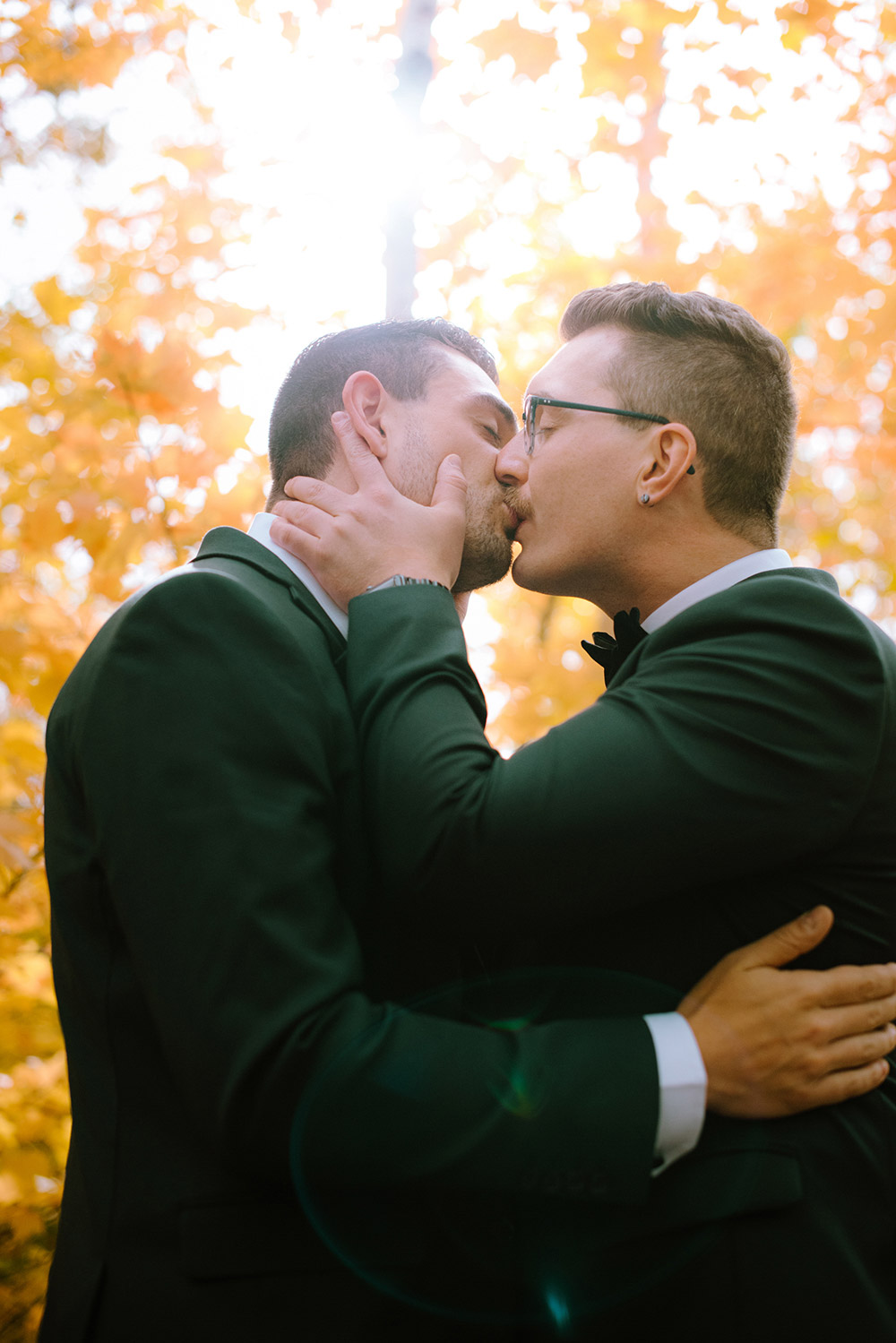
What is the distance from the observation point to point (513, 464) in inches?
101

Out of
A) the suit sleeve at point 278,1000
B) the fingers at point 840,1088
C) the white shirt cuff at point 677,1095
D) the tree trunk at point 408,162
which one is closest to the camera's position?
the suit sleeve at point 278,1000

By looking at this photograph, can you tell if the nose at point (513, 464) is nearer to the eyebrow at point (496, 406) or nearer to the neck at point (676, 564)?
the eyebrow at point (496, 406)

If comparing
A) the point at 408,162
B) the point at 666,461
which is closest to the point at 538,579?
the point at 666,461

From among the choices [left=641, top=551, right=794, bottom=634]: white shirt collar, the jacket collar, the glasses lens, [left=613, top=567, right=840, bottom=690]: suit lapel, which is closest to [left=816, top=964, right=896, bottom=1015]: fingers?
[left=613, top=567, right=840, bottom=690]: suit lapel

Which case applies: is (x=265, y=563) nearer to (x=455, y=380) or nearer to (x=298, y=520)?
(x=298, y=520)

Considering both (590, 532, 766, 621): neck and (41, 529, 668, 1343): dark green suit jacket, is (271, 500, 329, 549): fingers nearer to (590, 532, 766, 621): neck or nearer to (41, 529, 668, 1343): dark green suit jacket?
(41, 529, 668, 1343): dark green suit jacket

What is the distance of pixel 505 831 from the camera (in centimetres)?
156

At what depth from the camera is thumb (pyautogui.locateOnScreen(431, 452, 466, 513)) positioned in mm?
2305

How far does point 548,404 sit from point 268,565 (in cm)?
98

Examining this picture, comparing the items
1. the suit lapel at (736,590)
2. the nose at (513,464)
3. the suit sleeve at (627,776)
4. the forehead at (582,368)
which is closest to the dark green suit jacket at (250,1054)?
the suit sleeve at (627,776)

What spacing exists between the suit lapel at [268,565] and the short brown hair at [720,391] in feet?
3.31

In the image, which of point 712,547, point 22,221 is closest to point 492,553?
point 712,547

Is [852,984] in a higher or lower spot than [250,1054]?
lower

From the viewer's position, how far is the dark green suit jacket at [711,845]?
158 cm
